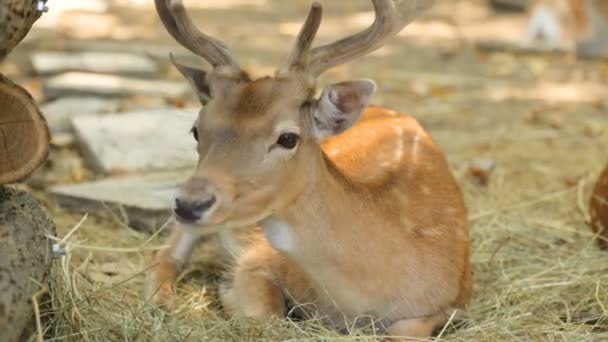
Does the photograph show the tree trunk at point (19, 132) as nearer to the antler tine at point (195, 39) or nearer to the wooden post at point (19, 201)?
the wooden post at point (19, 201)

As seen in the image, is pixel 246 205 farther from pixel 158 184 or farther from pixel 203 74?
pixel 158 184

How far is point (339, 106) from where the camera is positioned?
13.7ft

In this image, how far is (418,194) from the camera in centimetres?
476

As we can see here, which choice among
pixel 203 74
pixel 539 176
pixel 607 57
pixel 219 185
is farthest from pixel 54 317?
pixel 607 57

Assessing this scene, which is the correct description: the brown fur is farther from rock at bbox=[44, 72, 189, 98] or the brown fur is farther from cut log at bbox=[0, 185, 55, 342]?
rock at bbox=[44, 72, 189, 98]

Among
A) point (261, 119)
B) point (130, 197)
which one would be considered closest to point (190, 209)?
point (261, 119)

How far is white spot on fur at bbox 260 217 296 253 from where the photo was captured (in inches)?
162

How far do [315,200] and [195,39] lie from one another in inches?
29.2

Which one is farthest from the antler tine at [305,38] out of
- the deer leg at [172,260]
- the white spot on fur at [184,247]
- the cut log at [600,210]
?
the cut log at [600,210]

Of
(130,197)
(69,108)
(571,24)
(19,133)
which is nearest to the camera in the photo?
(19,133)

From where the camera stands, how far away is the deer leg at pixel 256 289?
4590mm

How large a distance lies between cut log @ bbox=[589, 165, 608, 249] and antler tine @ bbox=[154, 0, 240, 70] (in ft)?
7.58

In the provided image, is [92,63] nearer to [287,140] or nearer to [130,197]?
[130,197]

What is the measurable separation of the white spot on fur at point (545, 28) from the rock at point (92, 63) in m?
4.31
